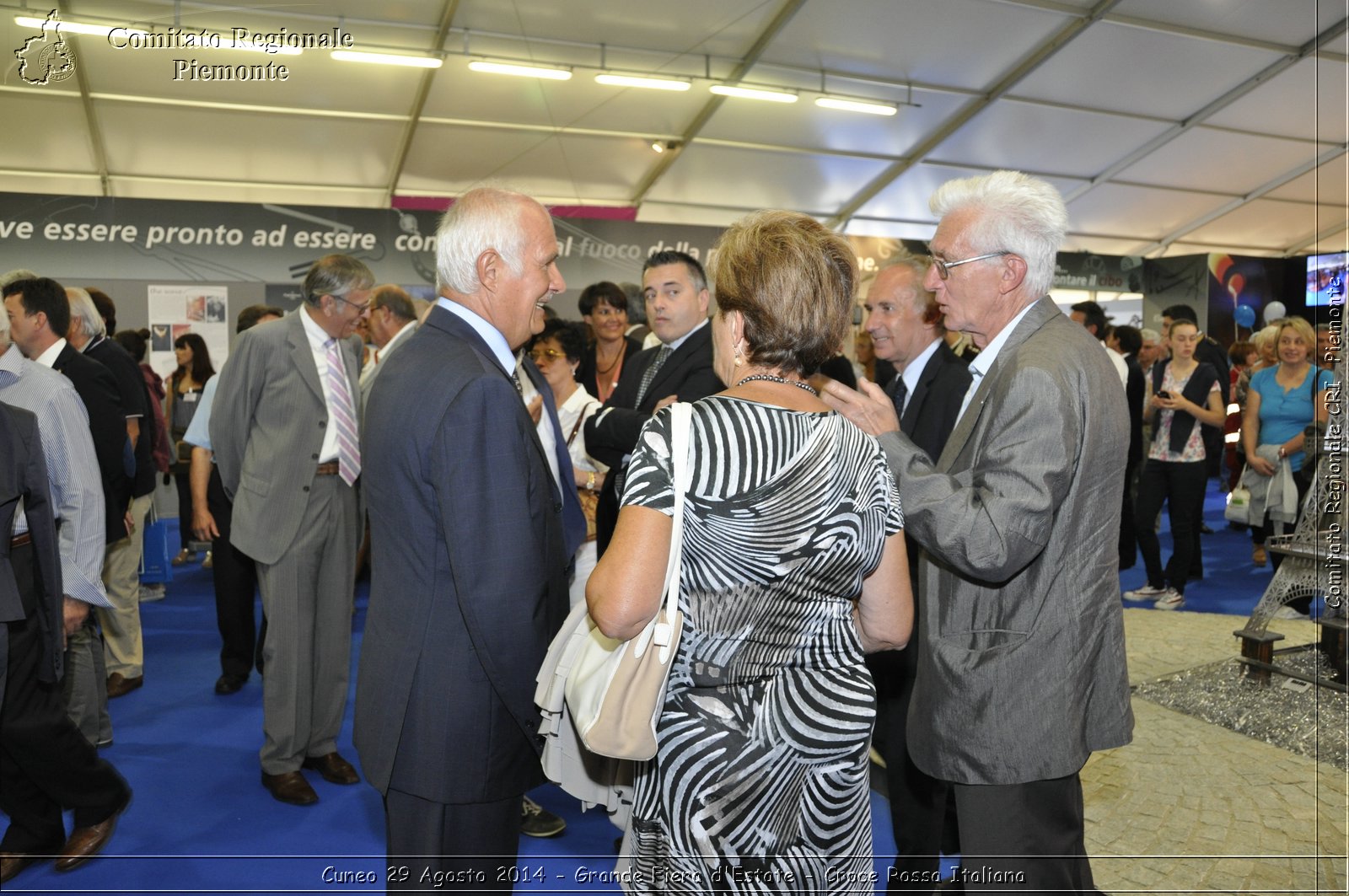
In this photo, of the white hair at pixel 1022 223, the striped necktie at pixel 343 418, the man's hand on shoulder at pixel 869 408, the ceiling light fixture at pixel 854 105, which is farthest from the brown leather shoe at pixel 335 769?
the ceiling light fixture at pixel 854 105

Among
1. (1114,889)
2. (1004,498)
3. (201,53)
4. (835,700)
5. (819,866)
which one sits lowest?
(1114,889)

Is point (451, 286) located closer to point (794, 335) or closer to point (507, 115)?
point (794, 335)

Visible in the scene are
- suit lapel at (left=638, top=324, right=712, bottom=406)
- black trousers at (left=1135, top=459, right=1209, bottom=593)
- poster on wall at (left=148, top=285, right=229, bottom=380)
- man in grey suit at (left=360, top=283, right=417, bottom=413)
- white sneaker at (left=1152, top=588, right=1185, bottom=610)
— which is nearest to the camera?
suit lapel at (left=638, top=324, right=712, bottom=406)

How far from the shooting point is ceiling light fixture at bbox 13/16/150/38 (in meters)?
7.23

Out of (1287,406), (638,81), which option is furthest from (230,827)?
(638,81)

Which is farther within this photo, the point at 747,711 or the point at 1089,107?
the point at 1089,107

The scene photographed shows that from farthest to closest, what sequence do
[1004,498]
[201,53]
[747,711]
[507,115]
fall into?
[507,115] < [201,53] < [1004,498] < [747,711]

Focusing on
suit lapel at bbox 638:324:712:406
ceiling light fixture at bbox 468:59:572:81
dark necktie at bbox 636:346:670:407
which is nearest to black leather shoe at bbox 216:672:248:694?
dark necktie at bbox 636:346:670:407

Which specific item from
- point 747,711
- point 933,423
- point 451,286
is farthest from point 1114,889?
point 451,286

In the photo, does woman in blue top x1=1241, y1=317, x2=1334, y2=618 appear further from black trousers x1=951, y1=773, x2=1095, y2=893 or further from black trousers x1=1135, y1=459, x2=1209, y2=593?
black trousers x1=951, y1=773, x2=1095, y2=893

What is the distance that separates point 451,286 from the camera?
77.0 inches

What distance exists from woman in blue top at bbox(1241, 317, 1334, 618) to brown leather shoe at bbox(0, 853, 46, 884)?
697cm

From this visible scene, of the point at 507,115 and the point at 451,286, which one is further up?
the point at 507,115

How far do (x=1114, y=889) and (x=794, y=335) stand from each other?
2.34 meters
